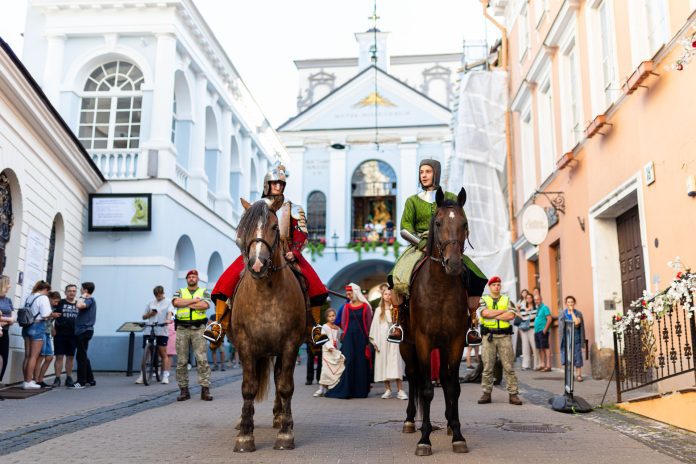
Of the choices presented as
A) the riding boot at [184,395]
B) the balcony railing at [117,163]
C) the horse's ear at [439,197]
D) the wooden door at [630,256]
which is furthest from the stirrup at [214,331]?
the balcony railing at [117,163]

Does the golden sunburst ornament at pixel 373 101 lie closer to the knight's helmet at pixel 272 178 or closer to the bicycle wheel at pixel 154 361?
the bicycle wheel at pixel 154 361

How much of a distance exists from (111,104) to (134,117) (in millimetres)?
779

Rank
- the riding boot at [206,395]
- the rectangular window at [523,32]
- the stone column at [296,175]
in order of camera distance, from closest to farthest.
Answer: the riding boot at [206,395] < the rectangular window at [523,32] < the stone column at [296,175]

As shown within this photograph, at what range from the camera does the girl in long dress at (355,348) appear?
37.2ft

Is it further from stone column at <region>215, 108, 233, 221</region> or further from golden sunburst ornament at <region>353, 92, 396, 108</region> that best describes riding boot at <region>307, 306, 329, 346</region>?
golden sunburst ornament at <region>353, 92, 396, 108</region>

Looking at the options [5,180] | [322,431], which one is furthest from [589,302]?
[5,180]

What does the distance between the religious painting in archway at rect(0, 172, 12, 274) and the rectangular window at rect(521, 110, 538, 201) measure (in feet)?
42.9

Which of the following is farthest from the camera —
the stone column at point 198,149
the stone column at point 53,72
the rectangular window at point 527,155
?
the stone column at point 198,149

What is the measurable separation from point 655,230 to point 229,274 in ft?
22.0

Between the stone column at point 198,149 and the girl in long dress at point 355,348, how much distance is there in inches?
463

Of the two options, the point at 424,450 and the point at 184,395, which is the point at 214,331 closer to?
the point at 424,450

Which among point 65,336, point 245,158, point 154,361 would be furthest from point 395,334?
point 245,158

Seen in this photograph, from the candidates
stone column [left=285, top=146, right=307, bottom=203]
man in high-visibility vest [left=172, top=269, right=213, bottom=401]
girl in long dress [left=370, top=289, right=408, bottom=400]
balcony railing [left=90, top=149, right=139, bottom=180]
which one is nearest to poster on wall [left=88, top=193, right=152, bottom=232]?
balcony railing [left=90, top=149, right=139, bottom=180]

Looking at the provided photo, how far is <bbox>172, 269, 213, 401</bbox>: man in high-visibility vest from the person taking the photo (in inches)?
417
